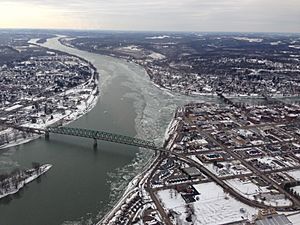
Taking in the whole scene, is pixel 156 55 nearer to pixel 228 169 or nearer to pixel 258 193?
pixel 228 169

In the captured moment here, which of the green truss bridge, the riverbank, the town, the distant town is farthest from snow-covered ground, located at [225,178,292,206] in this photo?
the distant town

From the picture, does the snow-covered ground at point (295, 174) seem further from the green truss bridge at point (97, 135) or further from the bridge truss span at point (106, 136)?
the bridge truss span at point (106, 136)

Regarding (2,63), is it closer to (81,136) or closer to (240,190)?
(81,136)

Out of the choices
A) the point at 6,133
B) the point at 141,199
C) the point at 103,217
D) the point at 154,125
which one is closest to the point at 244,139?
the point at 154,125

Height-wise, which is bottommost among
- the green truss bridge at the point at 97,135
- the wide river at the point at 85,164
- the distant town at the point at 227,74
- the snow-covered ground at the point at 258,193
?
the wide river at the point at 85,164

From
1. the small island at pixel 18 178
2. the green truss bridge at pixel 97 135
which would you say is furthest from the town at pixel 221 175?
the small island at pixel 18 178

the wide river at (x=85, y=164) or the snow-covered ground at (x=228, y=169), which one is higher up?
the snow-covered ground at (x=228, y=169)

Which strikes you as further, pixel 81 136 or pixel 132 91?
pixel 132 91
